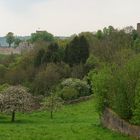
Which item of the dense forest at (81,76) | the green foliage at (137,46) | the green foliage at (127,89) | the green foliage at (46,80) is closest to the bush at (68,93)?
the dense forest at (81,76)

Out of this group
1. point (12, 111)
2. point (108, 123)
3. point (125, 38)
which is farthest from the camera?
point (125, 38)

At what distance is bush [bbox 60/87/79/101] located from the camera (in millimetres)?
69688

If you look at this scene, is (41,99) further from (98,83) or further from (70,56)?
(98,83)

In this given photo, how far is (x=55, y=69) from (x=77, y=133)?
42412 mm

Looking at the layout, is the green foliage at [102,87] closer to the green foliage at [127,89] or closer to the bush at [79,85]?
the green foliage at [127,89]

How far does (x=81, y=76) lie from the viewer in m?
82.8

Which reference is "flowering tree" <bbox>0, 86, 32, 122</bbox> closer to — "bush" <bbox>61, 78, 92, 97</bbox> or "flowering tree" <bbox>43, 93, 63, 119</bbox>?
"flowering tree" <bbox>43, 93, 63, 119</bbox>

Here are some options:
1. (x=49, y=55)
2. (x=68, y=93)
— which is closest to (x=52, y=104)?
(x=68, y=93)

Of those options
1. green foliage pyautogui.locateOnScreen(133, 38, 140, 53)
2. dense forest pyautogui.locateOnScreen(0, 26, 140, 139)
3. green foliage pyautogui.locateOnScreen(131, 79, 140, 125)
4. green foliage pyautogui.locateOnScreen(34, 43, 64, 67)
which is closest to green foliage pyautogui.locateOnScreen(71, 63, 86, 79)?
dense forest pyautogui.locateOnScreen(0, 26, 140, 139)

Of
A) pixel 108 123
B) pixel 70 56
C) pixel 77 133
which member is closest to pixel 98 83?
pixel 108 123

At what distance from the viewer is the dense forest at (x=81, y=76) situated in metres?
39.4

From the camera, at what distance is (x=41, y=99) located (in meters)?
69.6

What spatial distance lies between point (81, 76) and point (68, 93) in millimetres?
13080

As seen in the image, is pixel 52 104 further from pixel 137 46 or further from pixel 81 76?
pixel 137 46
